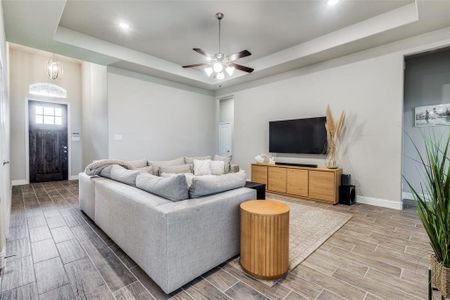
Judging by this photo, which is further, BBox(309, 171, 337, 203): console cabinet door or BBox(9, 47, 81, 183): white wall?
BBox(9, 47, 81, 183): white wall

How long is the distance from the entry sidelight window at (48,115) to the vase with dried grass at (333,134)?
7.53 m

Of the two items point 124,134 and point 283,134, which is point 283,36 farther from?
point 124,134

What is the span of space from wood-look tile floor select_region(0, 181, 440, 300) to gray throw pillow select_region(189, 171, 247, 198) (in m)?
0.72

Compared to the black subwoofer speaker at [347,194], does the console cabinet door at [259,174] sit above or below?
above

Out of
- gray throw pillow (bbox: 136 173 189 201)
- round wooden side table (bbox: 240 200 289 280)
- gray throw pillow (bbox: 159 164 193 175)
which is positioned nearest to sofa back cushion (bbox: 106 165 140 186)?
gray throw pillow (bbox: 136 173 189 201)

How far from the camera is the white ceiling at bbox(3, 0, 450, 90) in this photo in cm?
300

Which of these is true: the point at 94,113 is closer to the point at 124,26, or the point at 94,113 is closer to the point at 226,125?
the point at 124,26

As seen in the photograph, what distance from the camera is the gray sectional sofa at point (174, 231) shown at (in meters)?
1.58

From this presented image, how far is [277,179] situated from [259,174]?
1.68ft

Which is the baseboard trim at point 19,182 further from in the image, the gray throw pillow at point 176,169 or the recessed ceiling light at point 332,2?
the recessed ceiling light at point 332,2

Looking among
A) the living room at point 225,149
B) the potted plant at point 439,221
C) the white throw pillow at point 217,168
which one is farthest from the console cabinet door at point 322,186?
the potted plant at point 439,221

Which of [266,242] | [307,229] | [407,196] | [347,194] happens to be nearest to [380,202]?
[347,194]

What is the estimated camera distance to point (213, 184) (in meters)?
2.03

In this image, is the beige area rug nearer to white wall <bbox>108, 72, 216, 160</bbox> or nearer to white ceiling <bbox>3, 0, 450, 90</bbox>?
white ceiling <bbox>3, 0, 450, 90</bbox>
